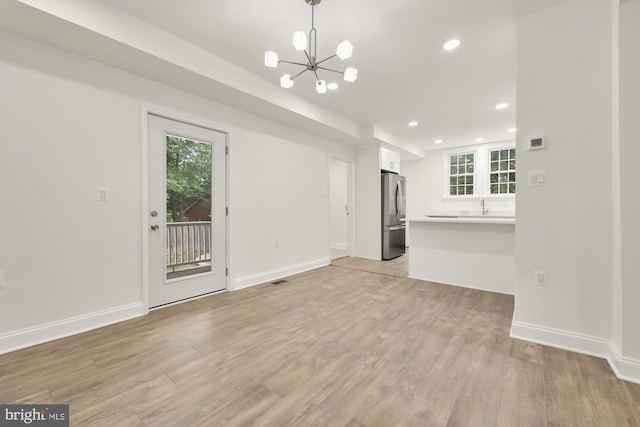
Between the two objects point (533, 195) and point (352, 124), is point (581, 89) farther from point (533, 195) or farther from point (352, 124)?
point (352, 124)

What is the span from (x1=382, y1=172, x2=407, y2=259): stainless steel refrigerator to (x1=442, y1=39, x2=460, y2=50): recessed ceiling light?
3131 mm

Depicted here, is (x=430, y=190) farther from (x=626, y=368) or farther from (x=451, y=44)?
(x=626, y=368)

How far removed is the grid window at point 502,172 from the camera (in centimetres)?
652

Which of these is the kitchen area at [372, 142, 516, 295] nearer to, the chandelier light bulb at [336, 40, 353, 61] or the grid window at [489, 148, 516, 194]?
the grid window at [489, 148, 516, 194]

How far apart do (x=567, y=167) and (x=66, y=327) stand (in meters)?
4.44

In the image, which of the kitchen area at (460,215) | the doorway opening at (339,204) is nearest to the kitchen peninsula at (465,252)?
the kitchen area at (460,215)

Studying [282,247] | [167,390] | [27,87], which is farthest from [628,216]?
[27,87]

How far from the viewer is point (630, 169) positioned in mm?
1797

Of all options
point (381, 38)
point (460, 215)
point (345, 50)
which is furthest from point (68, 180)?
point (460, 215)

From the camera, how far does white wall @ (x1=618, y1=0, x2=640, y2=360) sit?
1.78 meters

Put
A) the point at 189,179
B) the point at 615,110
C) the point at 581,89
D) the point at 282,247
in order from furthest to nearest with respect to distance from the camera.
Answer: the point at 282,247
the point at 189,179
the point at 581,89
the point at 615,110

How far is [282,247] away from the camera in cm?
440

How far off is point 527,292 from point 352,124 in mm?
3853
